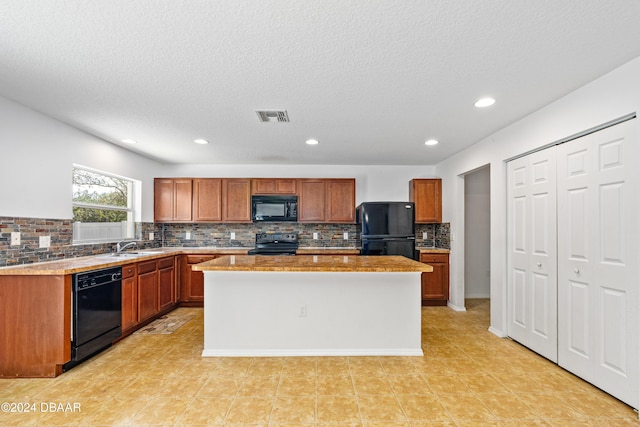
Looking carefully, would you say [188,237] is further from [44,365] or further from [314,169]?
[44,365]

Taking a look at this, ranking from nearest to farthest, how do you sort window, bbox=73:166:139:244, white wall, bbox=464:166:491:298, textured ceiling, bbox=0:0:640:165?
textured ceiling, bbox=0:0:640:165 → window, bbox=73:166:139:244 → white wall, bbox=464:166:491:298

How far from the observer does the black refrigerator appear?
15.5 ft

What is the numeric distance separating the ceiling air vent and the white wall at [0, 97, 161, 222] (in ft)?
6.89

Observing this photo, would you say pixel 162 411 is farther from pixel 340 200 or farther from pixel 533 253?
pixel 340 200

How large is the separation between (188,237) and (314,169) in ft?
8.21

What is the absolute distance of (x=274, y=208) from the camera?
5113 millimetres

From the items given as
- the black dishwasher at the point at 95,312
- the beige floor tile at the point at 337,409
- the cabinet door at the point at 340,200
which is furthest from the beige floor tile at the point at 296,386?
the cabinet door at the point at 340,200

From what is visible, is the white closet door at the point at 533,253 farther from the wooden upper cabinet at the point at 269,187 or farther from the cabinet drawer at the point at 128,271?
the cabinet drawer at the point at 128,271

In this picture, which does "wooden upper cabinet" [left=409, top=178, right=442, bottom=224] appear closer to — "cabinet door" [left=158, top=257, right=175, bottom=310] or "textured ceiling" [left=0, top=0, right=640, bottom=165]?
"textured ceiling" [left=0, top=0, right=640, bottom=165]

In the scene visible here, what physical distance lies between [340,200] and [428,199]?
145 cm

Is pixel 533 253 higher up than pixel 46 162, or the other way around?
pixel 46 162

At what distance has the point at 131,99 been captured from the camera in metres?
2.65

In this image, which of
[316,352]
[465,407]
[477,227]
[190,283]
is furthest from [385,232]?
[190,283]

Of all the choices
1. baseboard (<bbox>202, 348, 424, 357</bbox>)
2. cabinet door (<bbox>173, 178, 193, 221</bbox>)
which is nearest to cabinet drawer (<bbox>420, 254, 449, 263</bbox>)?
baseboard (<bbox>202, 348, 424, 357</bbox>)
